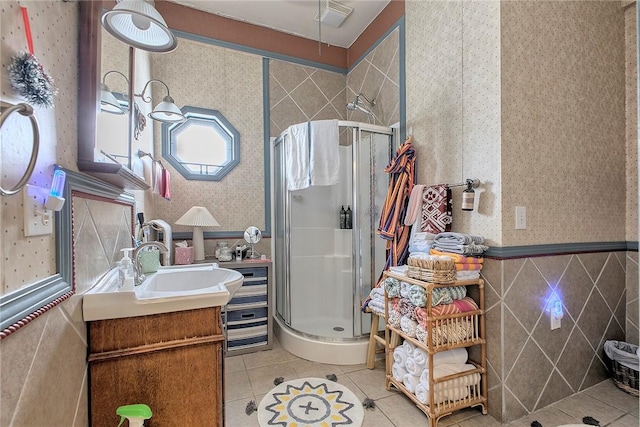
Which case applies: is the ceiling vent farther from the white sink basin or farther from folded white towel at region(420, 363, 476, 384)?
folded white towel at region(420, 363, 476, 384)

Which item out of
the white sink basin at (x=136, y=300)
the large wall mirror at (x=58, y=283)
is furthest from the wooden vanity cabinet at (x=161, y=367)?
the large wall mirror at (x=58, y=283)

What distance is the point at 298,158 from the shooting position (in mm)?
2510

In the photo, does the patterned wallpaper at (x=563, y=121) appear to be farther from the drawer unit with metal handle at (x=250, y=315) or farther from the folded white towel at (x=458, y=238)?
the drawer unit with metal handle at (x=250, y=315)

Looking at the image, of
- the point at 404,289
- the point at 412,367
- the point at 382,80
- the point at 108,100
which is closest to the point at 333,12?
the point at 382,80

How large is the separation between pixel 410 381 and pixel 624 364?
4.80ft

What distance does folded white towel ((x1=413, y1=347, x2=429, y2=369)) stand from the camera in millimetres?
1648

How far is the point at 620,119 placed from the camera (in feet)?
6.95

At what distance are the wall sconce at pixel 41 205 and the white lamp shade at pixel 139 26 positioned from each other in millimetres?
679

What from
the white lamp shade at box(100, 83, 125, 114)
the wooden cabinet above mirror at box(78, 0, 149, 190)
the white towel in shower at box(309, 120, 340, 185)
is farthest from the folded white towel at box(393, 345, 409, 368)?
the white lamp shade at box(100, 83, 125, 114)

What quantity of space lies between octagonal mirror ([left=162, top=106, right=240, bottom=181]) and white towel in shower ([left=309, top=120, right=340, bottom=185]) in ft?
3.27

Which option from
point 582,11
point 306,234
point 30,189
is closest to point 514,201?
point 582,11

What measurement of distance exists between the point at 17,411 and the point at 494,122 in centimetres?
219

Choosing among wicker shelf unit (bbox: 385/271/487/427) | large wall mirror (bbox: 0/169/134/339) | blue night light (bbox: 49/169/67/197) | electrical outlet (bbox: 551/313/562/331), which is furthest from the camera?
electrical outlet (bbox: 551/313/562/331)

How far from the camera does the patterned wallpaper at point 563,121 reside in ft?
5.59
